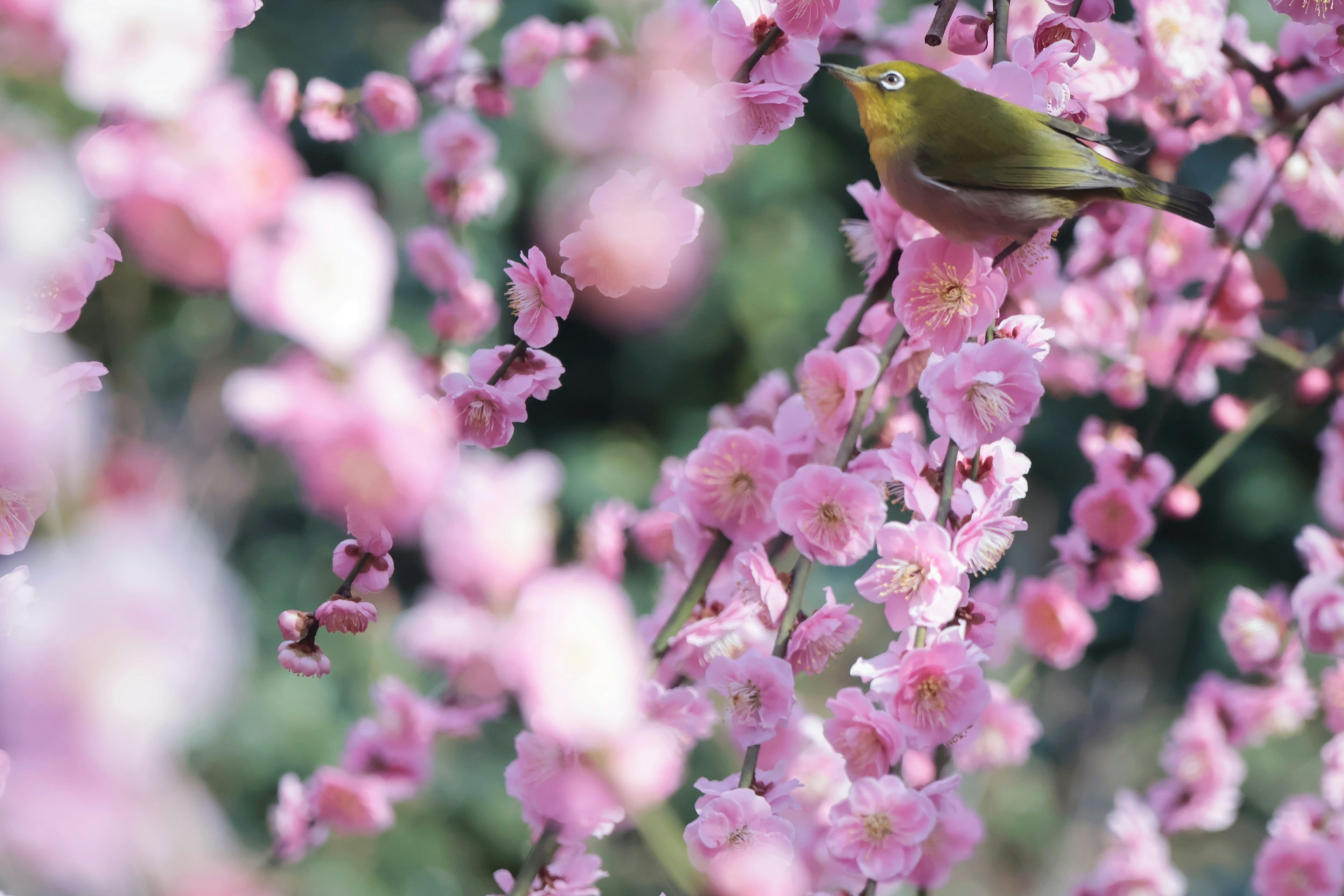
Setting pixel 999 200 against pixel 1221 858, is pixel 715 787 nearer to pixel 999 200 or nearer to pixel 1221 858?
pixel 999 200

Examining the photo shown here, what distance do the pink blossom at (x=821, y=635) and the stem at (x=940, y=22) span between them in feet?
0.99

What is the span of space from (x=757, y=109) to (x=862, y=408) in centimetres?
19

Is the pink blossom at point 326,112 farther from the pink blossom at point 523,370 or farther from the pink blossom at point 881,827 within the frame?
the pink blossom at point 881,827

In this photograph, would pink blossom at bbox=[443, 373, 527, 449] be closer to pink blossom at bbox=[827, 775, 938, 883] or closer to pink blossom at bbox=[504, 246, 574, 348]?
pink blossom at bbox=[504, 246, 574, 348]

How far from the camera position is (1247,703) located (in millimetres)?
1166

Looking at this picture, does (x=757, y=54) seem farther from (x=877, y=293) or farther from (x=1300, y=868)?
(x=1300, y=868)

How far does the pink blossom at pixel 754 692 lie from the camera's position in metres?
0.51

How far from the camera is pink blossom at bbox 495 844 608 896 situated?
56 centimetres

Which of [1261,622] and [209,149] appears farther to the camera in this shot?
[1261,622]

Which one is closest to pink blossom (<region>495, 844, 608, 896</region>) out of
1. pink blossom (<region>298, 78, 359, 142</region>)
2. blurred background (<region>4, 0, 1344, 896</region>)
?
pink blossom (<region>298, 78, 359, 142</region>)

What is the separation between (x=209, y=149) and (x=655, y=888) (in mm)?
1996

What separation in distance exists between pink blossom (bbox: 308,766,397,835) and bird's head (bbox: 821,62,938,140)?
785 mm

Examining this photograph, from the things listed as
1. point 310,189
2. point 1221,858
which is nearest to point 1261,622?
point 310,189

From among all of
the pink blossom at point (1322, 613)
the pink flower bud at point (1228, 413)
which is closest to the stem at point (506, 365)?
the pink blossom at point (1322, 613)
